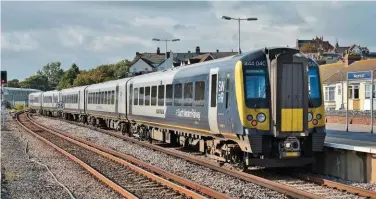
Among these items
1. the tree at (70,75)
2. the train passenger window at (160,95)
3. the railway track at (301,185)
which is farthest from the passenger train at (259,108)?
the tree at (70,75)

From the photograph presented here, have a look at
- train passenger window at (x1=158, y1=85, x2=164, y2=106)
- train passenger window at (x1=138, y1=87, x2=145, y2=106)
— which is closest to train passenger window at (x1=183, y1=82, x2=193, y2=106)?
train passenger window at (x1=158, y1=85, x2=164, y2=106)

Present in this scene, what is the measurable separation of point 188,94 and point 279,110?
434 centimetres

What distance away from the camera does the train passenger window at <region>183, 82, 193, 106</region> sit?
1630cm

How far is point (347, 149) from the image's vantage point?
12.8m

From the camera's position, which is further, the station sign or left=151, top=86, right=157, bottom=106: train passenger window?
left=151, top=86, right=157, bottom=106: train passenger window

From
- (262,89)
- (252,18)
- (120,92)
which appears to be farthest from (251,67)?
(252,18)

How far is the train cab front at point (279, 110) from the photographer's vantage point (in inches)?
504

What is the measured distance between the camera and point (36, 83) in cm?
17862

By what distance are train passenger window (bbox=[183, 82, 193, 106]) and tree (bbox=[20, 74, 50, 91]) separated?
537 feet

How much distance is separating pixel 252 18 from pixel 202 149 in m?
26.0

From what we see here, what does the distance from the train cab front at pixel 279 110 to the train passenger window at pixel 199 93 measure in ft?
8.05

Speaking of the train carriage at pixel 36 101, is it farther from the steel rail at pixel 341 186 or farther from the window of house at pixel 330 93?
the steel rail at pixel 341 186

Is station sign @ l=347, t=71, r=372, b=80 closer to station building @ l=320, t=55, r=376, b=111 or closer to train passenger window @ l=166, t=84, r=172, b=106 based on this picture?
train passenger window @ l=166, t=84, r=172, b=106

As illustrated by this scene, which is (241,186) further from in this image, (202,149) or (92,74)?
(92,74)
